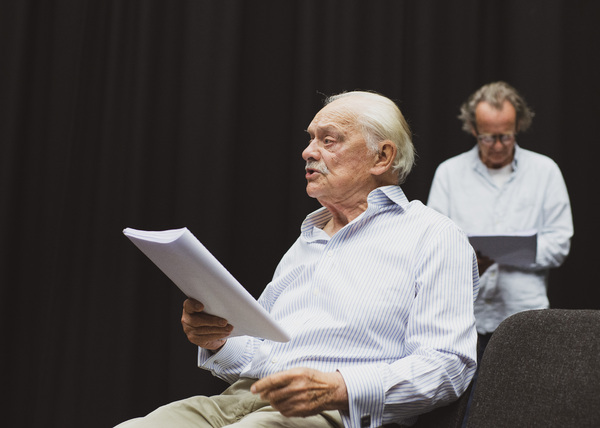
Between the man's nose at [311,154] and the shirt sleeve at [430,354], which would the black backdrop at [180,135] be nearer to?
the man's nose at [311,154]

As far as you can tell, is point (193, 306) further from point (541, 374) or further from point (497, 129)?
point (497, 129)

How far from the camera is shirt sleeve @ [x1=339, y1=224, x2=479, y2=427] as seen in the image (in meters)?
1.33

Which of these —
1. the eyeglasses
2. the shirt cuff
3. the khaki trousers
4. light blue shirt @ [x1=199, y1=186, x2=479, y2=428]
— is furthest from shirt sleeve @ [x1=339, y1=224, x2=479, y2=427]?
the eyeglasses

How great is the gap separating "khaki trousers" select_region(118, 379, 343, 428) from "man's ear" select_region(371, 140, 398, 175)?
2.10 ft

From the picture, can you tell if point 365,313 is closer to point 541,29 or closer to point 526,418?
point 526,418

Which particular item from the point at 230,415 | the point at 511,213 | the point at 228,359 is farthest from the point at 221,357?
the point at 511,213

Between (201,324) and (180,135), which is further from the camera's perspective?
(180,135)

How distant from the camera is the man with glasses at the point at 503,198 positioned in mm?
2697

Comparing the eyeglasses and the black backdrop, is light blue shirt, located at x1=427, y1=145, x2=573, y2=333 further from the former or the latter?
the black backdrop

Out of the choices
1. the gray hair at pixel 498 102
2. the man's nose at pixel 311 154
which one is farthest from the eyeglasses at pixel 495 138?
the man's nose at pixel 311 154

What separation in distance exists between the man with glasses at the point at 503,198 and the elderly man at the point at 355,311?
3.47 feet

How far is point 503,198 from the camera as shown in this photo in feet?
9.42

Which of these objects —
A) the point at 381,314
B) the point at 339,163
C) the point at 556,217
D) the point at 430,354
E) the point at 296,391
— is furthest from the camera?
the point at 556,217

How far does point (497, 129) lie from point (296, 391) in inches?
77.0
